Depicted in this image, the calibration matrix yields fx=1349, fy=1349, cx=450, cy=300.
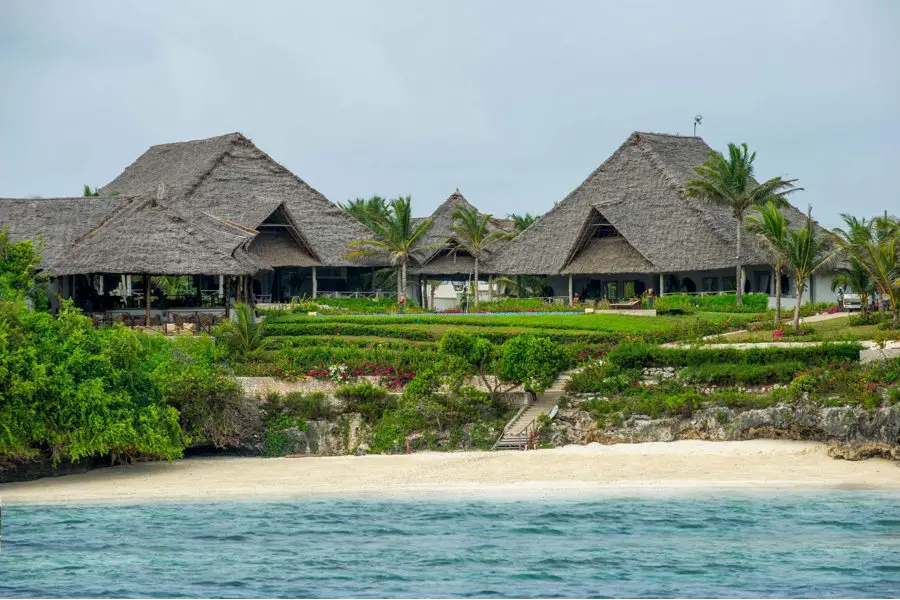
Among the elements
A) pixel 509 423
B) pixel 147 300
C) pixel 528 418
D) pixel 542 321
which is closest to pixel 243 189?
pixel 147 300

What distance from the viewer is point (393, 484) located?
3119 centimetres

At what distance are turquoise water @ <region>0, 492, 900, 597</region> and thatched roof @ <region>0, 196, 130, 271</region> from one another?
1013 inches

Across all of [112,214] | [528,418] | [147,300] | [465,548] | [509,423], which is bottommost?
[465,548]

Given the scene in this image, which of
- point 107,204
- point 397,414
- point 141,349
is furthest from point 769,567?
point 107,204

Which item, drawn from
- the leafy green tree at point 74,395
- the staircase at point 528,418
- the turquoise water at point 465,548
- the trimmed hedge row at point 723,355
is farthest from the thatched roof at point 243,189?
the turquoise water at point 465,548

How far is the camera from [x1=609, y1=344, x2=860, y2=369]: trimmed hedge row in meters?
37.2

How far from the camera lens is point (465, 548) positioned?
85.1 feet

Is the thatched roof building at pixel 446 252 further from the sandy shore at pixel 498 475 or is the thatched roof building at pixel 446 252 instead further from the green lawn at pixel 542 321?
the sandy shore at pixel 498 475

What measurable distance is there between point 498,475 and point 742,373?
8.86 meters

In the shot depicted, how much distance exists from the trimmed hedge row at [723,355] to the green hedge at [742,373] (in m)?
0.37

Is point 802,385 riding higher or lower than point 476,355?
lower

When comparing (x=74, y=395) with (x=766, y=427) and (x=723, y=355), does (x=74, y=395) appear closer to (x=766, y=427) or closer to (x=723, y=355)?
(x=766, y=427)

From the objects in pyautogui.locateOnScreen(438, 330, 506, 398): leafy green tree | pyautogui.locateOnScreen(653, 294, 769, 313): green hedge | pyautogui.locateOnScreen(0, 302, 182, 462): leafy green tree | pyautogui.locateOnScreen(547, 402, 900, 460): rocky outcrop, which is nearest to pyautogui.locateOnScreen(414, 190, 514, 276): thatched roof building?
pyautogui.locateOnScreen(653, 294, 769, 313): green hedge

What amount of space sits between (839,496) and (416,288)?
46209mm
